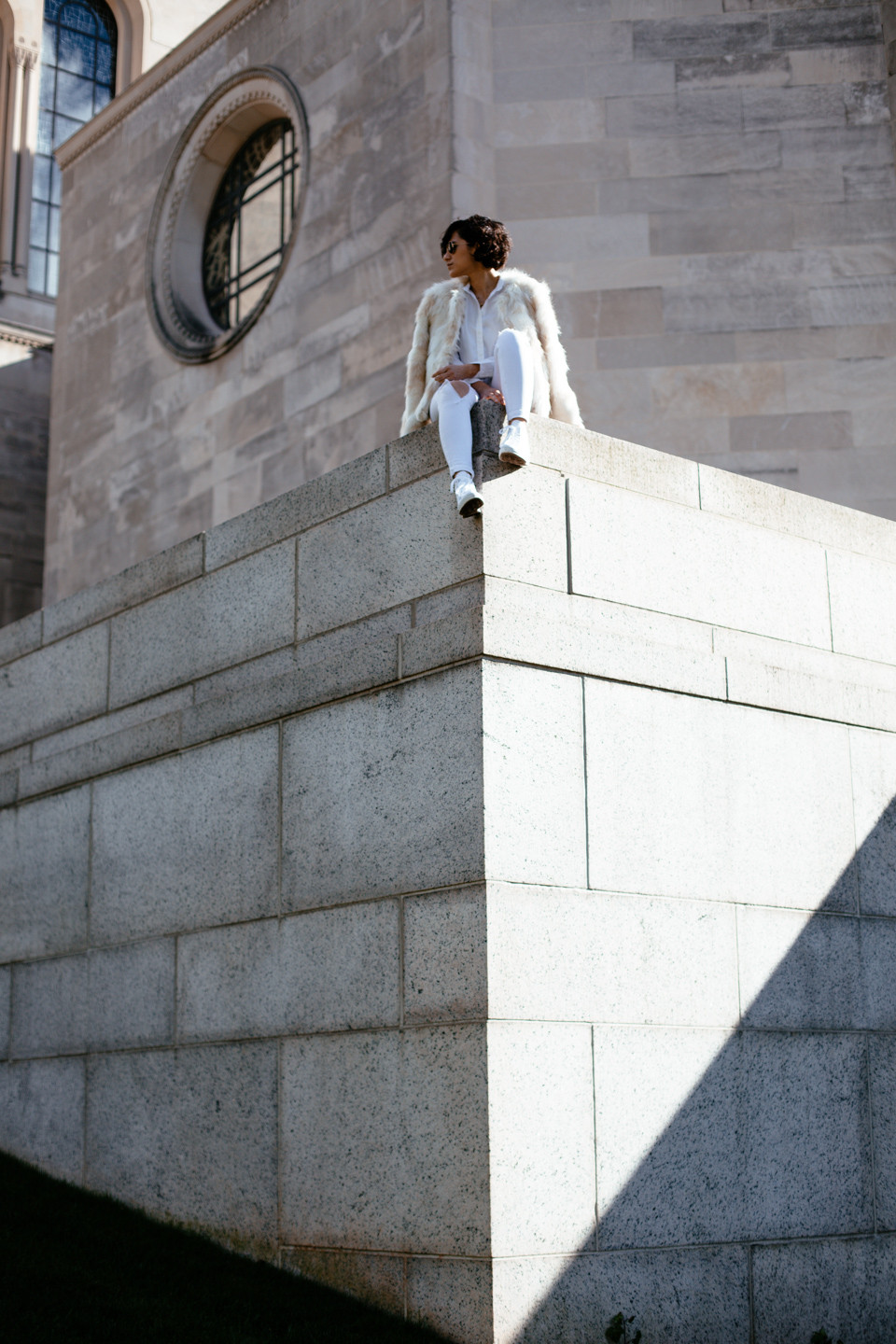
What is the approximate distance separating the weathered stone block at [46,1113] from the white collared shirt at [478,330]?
521 cm

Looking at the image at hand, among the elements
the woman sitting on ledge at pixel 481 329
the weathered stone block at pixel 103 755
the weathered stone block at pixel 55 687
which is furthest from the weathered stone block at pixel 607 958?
the weathered stone block at pixel 55 687

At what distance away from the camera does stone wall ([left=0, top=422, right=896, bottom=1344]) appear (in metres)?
7.23

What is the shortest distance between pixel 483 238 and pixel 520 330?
649 mm

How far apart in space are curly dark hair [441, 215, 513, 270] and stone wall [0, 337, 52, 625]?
61.2 ft

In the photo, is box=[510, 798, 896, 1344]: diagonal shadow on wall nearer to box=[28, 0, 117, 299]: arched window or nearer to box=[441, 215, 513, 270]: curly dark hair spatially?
box=[441, 215, 513, 270]: curly dark hair

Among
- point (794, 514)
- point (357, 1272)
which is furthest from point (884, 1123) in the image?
point (794, 514)

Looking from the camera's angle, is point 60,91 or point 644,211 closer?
point 644,211

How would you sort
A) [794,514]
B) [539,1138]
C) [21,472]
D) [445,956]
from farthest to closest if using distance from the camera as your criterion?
[21,472]
[794,514]
[445,956]
[539,1138]

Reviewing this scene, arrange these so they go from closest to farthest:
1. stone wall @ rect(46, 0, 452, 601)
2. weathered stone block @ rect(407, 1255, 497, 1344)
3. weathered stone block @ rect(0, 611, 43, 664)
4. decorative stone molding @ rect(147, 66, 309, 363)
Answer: weathered stone block @ rect(407, 1255, 497, 1344)
weathered stone block @ rect(0, 611, 43, 664)
stone wall @ rect(46, 0, 452, 601)
decorative stone molding @ rect(147, 66, 309, 363)

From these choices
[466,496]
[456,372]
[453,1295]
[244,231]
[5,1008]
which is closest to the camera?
[453,1295]

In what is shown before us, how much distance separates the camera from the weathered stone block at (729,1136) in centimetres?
738

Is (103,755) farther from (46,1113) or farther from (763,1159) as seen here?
(763,1159)

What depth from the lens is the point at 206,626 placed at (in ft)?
32.0

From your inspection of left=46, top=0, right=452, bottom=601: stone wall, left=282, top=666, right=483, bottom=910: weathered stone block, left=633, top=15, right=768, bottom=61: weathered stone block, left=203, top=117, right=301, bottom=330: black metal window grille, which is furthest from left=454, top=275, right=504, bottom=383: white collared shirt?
left=203, top=117, right=301, bottom=330: black metal window grille
